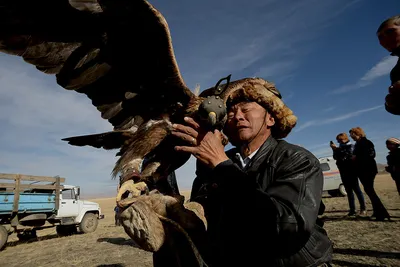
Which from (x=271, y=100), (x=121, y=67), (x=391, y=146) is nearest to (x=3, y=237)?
(x=121, y=67)

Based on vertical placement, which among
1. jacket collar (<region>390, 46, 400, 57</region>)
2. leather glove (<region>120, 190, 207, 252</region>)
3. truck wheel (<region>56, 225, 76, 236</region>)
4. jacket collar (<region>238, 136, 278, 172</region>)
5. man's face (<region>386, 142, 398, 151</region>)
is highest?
jacket collar (<region>390, 46, 400, 57</region>)

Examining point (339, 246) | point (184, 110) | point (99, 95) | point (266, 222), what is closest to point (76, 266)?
point (99, 95)

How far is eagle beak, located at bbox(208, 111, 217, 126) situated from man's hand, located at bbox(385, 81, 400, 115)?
1515 mm

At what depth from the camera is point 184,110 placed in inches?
131

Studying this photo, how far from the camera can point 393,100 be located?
6.59ft

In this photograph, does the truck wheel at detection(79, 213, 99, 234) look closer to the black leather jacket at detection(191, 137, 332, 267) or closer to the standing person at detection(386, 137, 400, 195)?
the black leather jacket at detection(191, 137, 332, 267)

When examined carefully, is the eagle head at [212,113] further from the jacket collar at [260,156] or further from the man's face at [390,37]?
the man's face at [390,37]

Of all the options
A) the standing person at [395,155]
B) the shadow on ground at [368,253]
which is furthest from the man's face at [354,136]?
the shadow on ground at [368,253]

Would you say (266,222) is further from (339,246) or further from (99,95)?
(339,246)

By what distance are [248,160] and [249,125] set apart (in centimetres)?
34

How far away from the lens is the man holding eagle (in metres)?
Result: 1.68

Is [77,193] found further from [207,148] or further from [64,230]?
[207,148]

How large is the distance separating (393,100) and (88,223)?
A: 16.1 m

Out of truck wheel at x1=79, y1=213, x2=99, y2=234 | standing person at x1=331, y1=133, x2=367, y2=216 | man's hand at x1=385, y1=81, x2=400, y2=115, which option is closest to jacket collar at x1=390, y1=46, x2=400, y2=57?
man's hand at x1=385, y1=81, x2=400, y2=115
